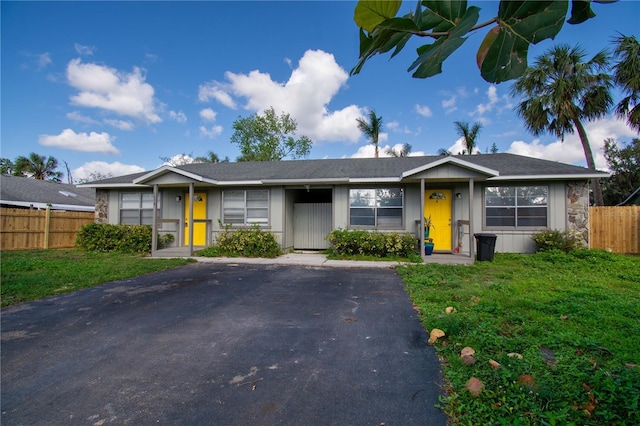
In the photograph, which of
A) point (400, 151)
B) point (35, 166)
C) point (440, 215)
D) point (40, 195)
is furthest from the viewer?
point (35, 166)

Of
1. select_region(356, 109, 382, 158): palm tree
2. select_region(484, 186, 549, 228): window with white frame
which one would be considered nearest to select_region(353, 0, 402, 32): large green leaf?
select_region(484, 186, 549, 228): window with white frame

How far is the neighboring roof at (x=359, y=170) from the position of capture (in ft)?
30.9

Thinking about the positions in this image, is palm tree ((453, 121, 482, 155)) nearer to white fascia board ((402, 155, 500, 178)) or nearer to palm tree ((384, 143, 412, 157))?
palm tree ((384, 143, 412, 157))

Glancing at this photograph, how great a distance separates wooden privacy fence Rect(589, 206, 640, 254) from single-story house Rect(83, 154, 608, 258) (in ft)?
8.62

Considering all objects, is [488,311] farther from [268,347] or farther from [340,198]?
[340,198]

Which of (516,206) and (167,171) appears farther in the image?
(167,171)

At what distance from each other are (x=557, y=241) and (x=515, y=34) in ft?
36.2

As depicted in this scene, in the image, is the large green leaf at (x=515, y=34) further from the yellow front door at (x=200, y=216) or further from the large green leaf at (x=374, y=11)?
the yellow front door at (x=200, y=216)

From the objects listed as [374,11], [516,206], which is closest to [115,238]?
[374,11]

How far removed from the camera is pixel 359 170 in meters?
11.6

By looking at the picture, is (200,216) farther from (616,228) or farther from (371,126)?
(371,126)

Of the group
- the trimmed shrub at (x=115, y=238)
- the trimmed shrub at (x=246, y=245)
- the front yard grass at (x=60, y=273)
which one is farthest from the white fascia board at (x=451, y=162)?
the trimmed shrub at (x=115, y=238)

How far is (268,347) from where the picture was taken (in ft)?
11.1

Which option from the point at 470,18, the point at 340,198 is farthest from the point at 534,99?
the point at 470,18
